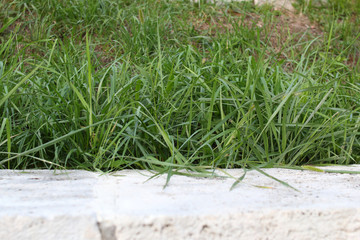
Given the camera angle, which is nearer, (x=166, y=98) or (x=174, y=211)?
(x=174, y=211)

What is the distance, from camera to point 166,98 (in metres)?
1.71

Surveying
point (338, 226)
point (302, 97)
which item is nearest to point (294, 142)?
point (302, 97)

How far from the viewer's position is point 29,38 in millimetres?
2963

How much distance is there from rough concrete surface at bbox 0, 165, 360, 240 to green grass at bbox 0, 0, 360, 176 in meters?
0.23

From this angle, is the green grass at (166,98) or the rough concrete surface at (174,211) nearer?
the rough concrete surface at (174,211)

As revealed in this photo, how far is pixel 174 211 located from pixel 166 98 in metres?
0.93

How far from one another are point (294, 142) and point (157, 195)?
842 mm

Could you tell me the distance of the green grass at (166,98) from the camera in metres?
1.50

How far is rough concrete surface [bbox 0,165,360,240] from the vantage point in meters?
0.80

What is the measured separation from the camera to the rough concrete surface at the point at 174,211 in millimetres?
796

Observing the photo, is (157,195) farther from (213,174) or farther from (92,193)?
(213,174)

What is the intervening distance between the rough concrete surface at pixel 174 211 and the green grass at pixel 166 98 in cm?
23

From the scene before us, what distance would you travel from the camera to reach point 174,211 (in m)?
0.84

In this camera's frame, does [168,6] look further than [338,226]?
Yes
